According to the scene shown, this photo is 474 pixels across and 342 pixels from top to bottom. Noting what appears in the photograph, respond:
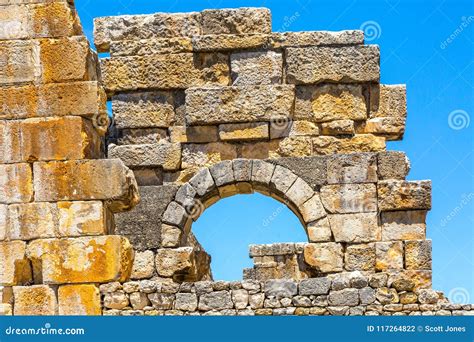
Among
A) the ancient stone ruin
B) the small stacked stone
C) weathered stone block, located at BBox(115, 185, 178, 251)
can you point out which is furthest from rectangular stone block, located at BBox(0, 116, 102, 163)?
weathered stone block, located at BBox(115, 185, 178, 251)

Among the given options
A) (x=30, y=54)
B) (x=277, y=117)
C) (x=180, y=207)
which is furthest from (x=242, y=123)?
(x=30, y=54)

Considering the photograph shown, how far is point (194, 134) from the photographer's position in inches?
552

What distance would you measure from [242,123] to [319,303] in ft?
10.1

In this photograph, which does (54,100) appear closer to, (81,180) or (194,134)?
(81,180)

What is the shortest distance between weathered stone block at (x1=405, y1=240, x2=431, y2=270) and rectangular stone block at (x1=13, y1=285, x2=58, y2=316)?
243 inches

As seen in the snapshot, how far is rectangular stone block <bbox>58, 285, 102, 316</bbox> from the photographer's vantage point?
830cm

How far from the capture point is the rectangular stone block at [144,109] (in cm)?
1412

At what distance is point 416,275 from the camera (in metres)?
13.1

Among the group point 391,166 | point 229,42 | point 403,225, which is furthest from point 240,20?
point 403,225

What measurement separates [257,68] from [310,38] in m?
0.86

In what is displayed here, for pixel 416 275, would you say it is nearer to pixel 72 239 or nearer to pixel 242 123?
pixel 242 123

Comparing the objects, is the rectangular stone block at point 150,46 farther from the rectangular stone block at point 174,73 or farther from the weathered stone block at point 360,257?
Result: the weathered stone block at point 360,257

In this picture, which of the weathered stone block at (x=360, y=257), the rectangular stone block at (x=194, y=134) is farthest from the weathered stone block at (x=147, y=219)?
the weathered stone block at (x=360, y=257)

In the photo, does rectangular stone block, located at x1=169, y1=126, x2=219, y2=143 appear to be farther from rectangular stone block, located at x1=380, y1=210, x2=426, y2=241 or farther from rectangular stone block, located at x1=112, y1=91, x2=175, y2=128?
rectangular stone block, located at x1=380, y1=210, x2=426, y2=241
